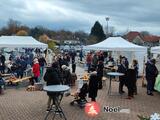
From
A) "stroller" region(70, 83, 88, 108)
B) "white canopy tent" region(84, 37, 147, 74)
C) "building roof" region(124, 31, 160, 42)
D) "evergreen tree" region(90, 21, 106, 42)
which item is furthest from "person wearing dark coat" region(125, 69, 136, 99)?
"building roof" region(124, 31, 160, 42)

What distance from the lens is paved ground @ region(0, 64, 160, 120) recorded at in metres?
11.8

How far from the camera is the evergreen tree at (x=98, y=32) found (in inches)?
3447

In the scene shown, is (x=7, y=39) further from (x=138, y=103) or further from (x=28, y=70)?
(x=138, y=103)

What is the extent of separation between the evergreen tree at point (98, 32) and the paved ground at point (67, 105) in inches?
2736

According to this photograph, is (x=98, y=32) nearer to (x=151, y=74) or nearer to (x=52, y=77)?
(x=151, y=74)

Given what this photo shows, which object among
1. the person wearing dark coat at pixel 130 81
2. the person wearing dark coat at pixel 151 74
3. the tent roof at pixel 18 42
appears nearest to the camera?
the person wearing dark coat at pixel 130 81

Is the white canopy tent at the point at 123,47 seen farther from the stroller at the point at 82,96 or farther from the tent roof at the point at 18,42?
the stroller at the point at 82,96

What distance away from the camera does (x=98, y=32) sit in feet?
292

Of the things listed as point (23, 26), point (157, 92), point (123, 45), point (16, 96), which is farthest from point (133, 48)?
point (23, 26)

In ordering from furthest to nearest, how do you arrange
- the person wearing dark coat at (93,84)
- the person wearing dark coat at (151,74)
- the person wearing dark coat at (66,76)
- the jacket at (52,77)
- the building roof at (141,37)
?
the building roof at (141,37)
the person wearing dark coat at (66,76)
the person wearing dark coat at (151,74)
the person wearing dark coat at (93,84)
the jacket at (52,77)

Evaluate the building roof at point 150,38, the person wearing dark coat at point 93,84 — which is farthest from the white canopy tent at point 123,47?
the building roof at point 150,38

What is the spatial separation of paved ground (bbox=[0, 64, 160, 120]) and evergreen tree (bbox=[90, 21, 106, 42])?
69.5m

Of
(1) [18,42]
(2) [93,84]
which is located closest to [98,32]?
(1) [18,42]

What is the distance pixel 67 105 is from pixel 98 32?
75798mm
